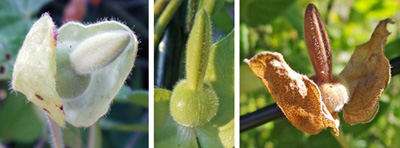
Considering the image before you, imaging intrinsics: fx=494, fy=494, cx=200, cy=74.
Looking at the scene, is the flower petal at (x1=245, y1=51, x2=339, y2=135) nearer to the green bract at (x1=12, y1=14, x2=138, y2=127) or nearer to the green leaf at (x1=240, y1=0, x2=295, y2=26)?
the green bract at (x1=12, y1=14, x2=138, y2=127)

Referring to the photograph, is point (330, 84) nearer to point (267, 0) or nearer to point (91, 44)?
point (91, 44)

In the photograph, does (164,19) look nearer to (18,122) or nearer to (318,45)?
(318,45)

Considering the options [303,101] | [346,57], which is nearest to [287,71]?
[303,101]

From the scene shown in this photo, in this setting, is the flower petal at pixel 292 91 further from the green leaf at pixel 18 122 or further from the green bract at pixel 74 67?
the green leaf at pixel 18 122

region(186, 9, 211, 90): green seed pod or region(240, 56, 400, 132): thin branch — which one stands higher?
region(186, 9, 211, 90): green seed pod

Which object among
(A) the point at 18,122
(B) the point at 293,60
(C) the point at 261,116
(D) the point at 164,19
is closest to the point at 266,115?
(C) the point at 261,116

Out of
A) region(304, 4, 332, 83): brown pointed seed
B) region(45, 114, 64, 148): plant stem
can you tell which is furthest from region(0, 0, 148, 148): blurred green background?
region(304, 4, 332, 83): brown pointed seed

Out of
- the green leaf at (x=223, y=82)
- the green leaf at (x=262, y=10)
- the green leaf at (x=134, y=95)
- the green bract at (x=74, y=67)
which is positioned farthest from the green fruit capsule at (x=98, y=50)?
the green leaf at (x=262, y=10)
